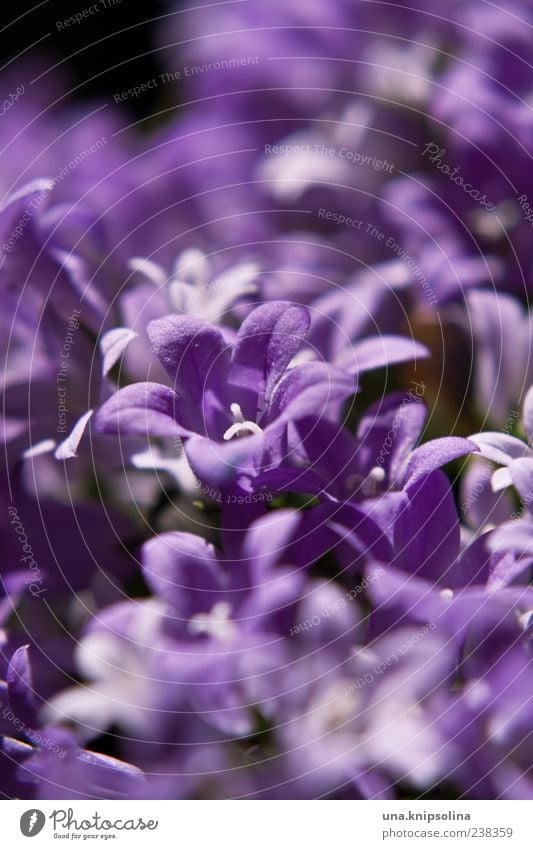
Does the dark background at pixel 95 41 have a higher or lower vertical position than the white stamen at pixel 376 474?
higher

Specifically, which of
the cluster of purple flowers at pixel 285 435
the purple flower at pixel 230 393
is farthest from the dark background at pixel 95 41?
the purple flower at pixel 230 393

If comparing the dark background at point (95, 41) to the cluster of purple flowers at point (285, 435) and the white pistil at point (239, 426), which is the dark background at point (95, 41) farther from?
the white pistil at point (239, 426)

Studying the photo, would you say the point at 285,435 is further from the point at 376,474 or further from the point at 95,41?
the point at 95,41

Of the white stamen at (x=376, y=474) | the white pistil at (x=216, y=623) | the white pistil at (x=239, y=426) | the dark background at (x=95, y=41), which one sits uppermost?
the dark background at (x=95, y=41)

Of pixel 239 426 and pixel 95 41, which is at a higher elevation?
pixel 95 41

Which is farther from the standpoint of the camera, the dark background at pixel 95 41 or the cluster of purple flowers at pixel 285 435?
the dark background at pixel 95 41

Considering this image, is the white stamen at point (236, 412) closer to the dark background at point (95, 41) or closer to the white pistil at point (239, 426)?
the white pistil at point (239, 426)

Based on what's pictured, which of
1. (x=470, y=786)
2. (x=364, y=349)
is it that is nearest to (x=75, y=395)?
(x=364, y=349)

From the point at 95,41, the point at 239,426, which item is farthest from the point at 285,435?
the point at 95,41
